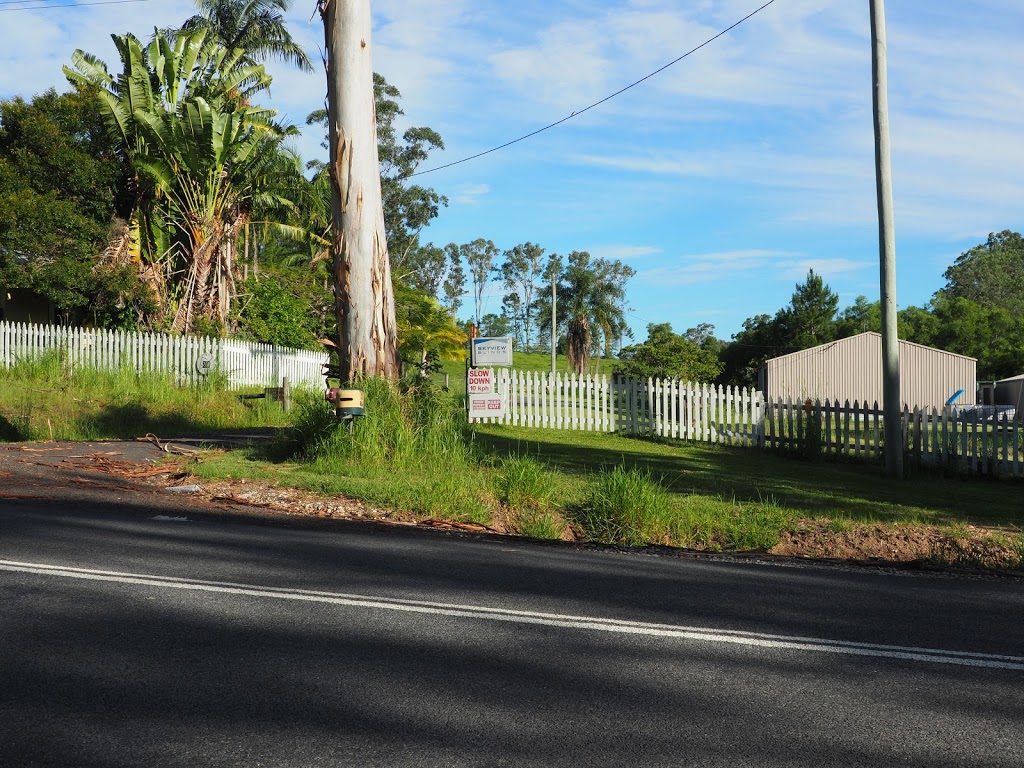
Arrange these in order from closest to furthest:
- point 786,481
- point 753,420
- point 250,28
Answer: point 786,481
point 753,420
point 250,28

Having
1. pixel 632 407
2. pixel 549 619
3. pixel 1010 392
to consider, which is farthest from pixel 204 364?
pixel 1010 392

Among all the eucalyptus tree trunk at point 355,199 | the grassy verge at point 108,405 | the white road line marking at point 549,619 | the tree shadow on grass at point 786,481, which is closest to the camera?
the white road line marking at point 549,619

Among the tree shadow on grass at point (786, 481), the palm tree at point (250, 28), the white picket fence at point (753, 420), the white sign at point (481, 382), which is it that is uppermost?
the palm tree at point (250, 28)

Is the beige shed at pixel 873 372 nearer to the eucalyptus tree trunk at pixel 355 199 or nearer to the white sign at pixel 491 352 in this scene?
the white sign at pixel 491 352

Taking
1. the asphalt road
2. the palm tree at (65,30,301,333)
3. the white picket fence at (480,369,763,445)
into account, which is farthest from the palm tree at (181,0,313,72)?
the asphalt road

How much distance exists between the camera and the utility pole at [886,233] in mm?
15227

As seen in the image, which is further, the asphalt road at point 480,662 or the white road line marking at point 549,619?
the white road line marking at point 549,619

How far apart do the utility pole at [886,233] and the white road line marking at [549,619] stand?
1175cm

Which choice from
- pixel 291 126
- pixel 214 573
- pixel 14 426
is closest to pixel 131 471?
pixel 214 573

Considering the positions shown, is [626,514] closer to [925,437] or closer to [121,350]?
[925,437]

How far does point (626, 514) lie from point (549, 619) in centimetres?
423

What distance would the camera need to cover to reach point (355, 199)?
12.1 meters

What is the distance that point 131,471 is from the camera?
10789mm

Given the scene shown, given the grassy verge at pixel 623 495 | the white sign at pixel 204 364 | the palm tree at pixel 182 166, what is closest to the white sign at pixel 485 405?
the grassy verge at pixel 623 495
